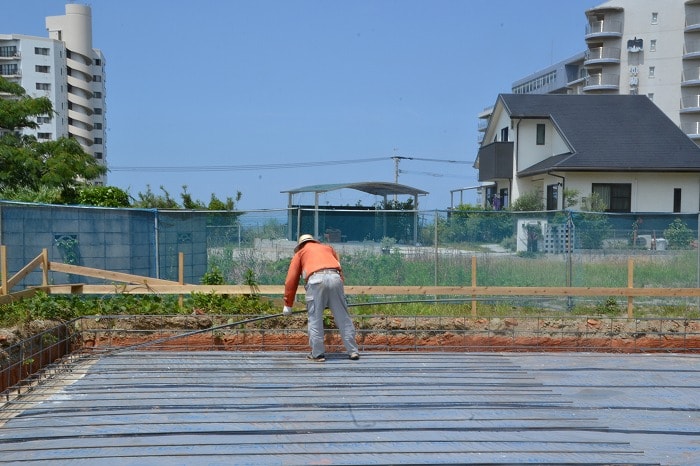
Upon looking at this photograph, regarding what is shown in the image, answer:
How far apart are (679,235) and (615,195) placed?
1103 cm

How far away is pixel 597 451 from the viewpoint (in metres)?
5.19

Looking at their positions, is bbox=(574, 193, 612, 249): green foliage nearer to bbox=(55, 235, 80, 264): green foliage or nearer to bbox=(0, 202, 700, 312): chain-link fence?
bbox=(0, 202, 700, 312): chain-link fence

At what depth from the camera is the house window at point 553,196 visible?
2345cm

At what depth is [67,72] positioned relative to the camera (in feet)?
180

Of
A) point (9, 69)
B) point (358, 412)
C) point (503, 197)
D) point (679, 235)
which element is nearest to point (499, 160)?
point (503, 197)

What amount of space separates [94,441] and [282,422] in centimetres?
132

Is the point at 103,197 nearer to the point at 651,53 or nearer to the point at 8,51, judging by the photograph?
the point at 651,53

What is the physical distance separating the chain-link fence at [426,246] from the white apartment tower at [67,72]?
40042mm

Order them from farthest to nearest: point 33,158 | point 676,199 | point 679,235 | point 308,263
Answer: point 676,199 → point 33,158 → point 679,235 → point 308,263

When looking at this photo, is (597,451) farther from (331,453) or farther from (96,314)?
(96,314)

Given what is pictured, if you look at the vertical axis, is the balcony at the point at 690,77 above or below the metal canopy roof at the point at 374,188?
above

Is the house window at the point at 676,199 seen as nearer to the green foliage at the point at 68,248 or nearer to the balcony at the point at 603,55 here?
the green foliage at the point at 68,248

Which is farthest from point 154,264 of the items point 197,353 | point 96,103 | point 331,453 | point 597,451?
point 96,103

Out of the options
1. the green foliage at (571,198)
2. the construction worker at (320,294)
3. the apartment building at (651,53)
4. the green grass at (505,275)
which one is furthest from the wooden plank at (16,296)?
the apartment building at (651,53)
